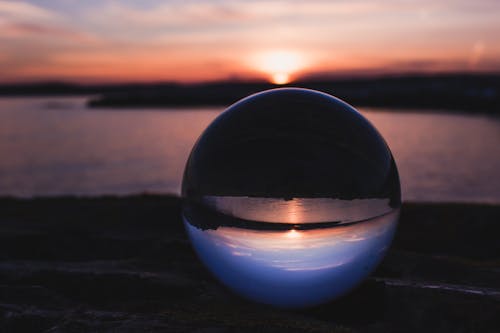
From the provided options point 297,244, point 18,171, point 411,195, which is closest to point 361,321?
point 297,244

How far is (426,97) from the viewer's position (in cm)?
10906

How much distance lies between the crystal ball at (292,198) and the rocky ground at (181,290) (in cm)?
42

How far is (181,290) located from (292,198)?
86.6 inches

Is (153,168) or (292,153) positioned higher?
(292,153)

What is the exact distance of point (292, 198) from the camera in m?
4.07

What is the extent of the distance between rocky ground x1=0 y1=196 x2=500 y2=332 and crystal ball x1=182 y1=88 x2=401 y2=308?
422 millimetres

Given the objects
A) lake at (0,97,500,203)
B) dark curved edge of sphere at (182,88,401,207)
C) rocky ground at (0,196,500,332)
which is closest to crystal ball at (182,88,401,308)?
dark curved edge of sphere at (182,88,401,207)

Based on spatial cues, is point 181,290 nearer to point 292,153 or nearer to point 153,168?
point 292,153

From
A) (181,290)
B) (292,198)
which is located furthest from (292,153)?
(181,290)

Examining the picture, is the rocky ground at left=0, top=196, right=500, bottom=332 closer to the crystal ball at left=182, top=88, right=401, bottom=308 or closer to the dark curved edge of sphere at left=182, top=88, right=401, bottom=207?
the crystal ball at left=182, top=88, right=401, bottom=308

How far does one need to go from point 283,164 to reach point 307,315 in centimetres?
181

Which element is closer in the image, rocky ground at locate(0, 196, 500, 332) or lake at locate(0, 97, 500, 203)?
rocky ground at locate(0, 196, 500, 332)

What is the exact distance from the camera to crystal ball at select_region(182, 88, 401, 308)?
4086 millimetres

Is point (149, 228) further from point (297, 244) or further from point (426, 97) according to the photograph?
point (426, 97)
